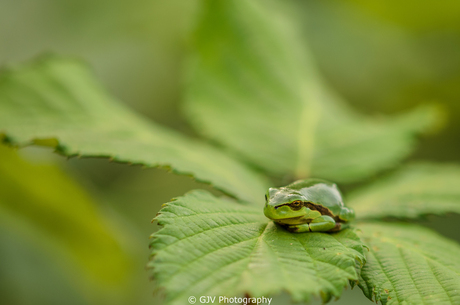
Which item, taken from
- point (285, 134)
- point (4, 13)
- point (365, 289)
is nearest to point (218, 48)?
point (285, 134)

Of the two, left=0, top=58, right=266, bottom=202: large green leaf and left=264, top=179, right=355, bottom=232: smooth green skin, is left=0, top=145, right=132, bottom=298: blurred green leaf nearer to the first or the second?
left=0, top=58, right=266, bottom=202: large green leaf

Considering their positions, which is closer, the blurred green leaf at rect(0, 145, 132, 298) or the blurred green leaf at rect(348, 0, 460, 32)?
the blurred green leaf at rect(0, 145, 132, 298)

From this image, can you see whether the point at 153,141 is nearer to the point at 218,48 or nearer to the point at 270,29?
the point at 218,48

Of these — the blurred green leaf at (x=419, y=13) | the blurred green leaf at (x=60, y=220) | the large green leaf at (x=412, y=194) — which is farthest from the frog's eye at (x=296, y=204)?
the blurred green leaf at (x=419, y=13)

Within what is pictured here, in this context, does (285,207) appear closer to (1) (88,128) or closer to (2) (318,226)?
(2) (318,226)

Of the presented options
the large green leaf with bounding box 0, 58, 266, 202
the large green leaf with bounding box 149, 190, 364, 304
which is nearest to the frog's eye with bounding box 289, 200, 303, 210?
the large green leaf with bounding box 149, 190, 364, 304

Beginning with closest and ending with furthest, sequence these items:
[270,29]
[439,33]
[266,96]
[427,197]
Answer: [427,197], [266,96], [270,29], [439,33]
